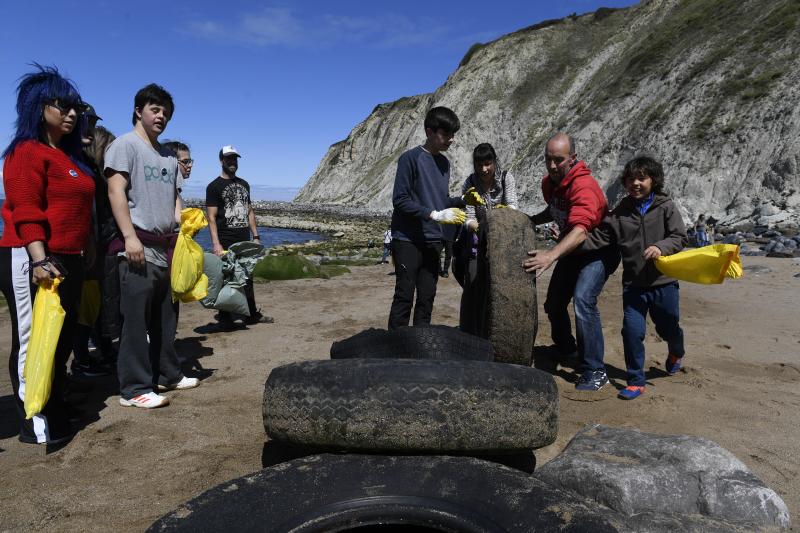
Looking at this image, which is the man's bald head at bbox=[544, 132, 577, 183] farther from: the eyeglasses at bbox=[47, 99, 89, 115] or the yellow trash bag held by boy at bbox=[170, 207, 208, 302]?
the eyeglasses at bbox=[47, 99, 89, 115]

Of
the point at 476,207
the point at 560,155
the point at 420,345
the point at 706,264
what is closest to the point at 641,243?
the point at 706,264

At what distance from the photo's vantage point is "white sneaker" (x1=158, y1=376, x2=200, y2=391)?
4.34 metres

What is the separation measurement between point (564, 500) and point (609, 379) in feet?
8.65

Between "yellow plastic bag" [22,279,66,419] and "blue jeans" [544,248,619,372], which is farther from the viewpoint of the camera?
"blue jeans" [544,248,619,372]

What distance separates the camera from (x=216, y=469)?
3.06 meters

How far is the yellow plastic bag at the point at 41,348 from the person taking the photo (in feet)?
10.3

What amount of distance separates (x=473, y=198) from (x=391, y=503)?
9.89 feet

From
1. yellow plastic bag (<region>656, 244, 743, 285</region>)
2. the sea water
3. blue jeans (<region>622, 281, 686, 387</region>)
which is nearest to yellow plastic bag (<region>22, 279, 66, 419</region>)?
blue jeans (<region>622, 281, 686, 387</region>)

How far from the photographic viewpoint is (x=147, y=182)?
3746 mm

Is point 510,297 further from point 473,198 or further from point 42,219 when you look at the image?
point 42,219

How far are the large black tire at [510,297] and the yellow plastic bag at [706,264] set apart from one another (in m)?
1.14

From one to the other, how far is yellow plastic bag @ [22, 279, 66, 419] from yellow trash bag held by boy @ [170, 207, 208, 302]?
34.0 inches

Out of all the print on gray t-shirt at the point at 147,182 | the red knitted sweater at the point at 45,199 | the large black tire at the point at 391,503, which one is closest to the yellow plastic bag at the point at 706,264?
the large black tire at the point at 391,503

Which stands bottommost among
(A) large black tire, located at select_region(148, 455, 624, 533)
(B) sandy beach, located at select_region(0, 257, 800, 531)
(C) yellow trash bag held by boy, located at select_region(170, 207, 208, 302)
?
(B) sandy beach, located at select_region(0, 257, 800, 531)
